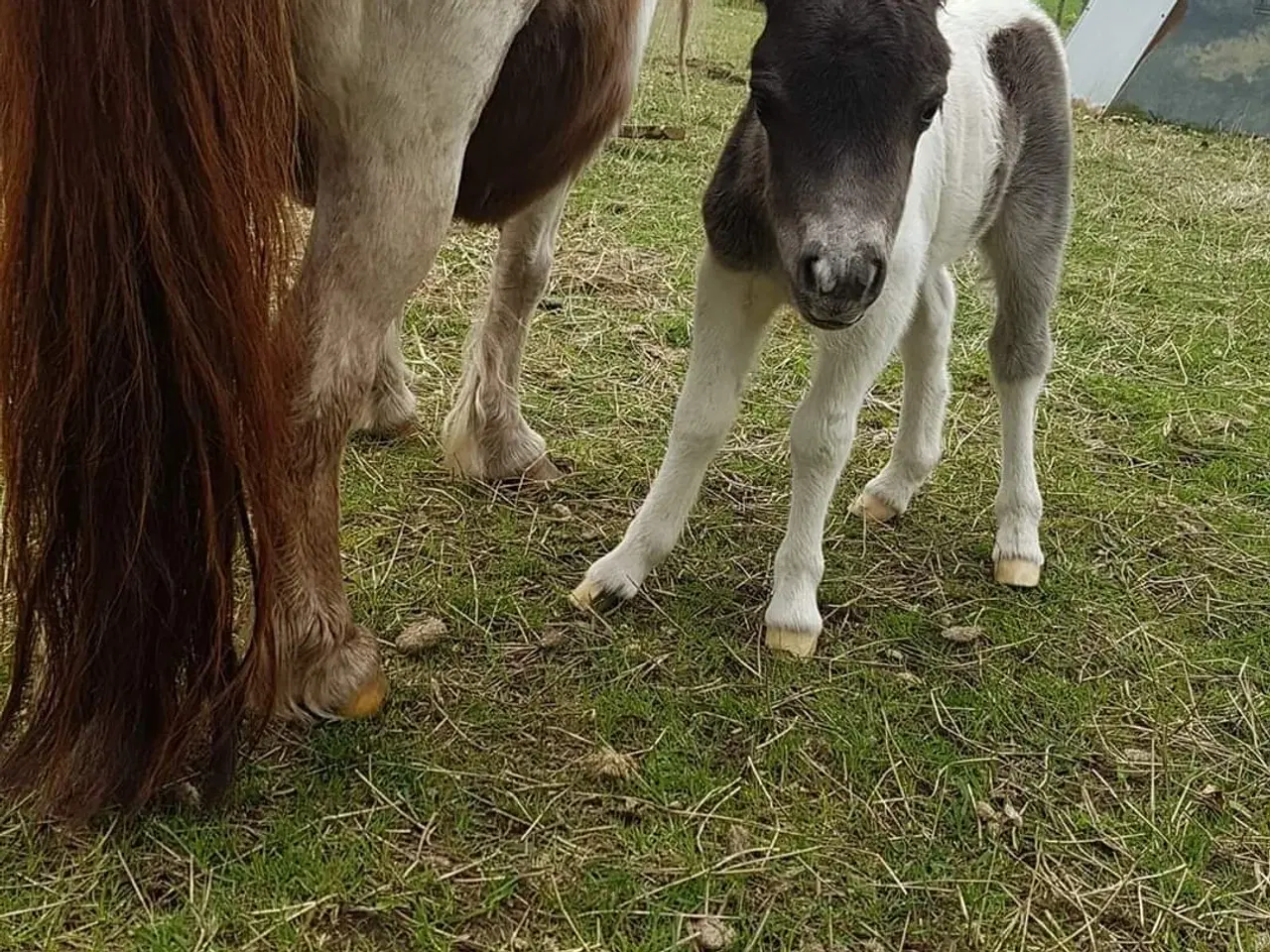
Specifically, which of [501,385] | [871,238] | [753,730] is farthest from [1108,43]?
[753,730]

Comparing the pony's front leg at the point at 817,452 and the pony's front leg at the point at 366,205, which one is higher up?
the pony's front leg at the point at 366,205

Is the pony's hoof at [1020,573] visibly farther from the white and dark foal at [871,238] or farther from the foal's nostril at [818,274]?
the foal's nostril at [818,274]

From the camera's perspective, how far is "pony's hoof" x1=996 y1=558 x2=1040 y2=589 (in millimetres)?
2418

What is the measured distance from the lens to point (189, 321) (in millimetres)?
1354

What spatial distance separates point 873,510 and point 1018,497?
33 cm

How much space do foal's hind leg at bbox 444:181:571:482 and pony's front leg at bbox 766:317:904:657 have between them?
77cm

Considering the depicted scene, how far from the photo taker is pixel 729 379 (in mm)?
2090

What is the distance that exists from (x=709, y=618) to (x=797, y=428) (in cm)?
45

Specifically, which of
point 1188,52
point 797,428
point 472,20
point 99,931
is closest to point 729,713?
point 797,428

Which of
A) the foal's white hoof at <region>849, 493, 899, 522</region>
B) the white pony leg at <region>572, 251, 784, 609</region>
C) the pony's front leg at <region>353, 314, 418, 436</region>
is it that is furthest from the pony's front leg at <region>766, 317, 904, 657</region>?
the pony's front leg at <region>353, 314, 418, 436</region>

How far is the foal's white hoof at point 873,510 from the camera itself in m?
2.62

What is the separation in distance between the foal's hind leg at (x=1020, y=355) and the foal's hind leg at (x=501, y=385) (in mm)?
1019

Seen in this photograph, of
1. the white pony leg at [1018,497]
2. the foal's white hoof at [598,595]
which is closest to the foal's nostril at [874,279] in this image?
the foal's white hoof at [598,595]

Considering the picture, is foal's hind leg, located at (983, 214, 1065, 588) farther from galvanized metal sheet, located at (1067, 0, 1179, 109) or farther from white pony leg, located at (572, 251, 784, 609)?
galvanized metal sheet, located at (1067, 0, 1179, 109)
